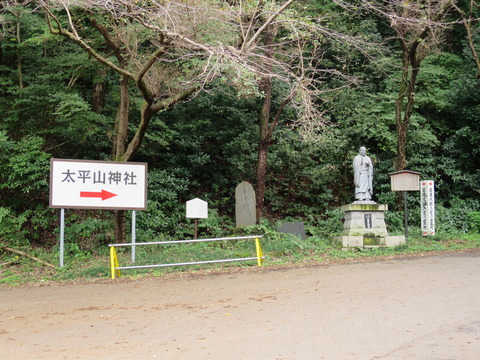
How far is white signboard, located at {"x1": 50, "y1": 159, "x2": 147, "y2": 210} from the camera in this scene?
1089 centimetres

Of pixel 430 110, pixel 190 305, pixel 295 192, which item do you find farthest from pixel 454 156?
pixel 190 305

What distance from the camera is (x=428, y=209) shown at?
1432 centimetres

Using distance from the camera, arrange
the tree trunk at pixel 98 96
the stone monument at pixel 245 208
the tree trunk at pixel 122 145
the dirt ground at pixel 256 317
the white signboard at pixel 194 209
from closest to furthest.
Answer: the dirt ground at pixel 256 317
the tree trunk at pixel 122 145
the white signboard at pixel 194 209
the stone monument at pixel 245 208
the tree trunk at pixel 98 96

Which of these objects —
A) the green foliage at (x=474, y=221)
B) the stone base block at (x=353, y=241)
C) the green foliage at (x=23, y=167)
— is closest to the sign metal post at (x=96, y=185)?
the green foliage at (x=23, y=167)

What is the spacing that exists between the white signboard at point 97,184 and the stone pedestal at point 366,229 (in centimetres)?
575

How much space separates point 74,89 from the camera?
1501 centimetres

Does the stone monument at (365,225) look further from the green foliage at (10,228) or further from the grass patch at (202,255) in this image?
the green foliage at (10,228)

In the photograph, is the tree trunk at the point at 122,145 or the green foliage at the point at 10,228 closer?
the tree trunk at the point at 122,145

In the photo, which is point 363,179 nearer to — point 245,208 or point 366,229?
point 366,229

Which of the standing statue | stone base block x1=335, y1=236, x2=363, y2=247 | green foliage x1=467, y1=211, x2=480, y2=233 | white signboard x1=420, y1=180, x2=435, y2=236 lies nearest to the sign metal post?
stone base block x1=335, y1=236, x2=363, y2=247

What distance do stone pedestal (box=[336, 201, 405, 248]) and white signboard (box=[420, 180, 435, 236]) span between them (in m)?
1.87

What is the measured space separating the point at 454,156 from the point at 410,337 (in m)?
15.7

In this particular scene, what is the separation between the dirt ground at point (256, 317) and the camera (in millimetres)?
4977

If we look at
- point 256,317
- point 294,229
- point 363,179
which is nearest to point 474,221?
point 363,179
